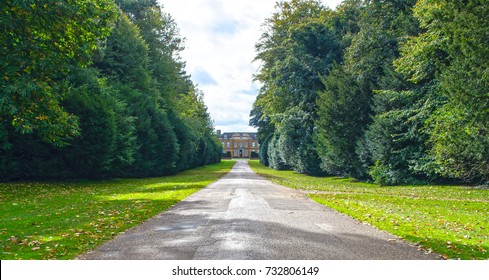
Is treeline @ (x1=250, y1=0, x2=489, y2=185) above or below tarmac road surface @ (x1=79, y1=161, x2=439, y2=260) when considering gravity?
above

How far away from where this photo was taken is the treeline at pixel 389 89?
60.3 feet

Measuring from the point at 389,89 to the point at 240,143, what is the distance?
144372 mm

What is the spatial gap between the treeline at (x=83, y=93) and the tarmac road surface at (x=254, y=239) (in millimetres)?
9018

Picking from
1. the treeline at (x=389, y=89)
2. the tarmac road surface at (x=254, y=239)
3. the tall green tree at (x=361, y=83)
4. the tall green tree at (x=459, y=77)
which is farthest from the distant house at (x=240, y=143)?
the tarmac road surface at (x=254, y=239)

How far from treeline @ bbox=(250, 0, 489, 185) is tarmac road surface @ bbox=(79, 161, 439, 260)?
11577mm

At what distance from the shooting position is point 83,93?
2606 cm

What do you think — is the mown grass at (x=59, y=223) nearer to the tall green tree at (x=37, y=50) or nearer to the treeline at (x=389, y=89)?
the tall green tree at (x=37, y=50)

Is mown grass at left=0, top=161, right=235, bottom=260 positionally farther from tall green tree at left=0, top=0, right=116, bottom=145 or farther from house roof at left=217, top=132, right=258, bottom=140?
house roof at left=217, top=132, right=258, bottom=140

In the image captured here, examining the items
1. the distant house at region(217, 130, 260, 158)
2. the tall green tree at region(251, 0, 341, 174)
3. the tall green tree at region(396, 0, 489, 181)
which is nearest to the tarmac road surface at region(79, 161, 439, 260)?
the tall green tree at region(396, 0, 489, 181)

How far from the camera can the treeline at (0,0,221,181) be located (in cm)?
1606

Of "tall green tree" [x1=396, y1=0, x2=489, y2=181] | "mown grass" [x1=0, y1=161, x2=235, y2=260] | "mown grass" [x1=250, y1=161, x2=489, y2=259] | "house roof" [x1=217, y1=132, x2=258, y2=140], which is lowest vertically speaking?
"mown grass" [x1=250, y1=161, x2=489, y2=259]

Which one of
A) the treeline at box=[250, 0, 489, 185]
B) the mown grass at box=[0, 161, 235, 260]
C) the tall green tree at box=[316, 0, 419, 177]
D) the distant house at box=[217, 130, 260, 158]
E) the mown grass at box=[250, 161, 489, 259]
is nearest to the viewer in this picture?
the mown grass at box=[0, 161, 235, 260]

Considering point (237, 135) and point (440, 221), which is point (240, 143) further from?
point (440, 221)

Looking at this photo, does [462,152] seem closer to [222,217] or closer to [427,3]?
[427,3]
